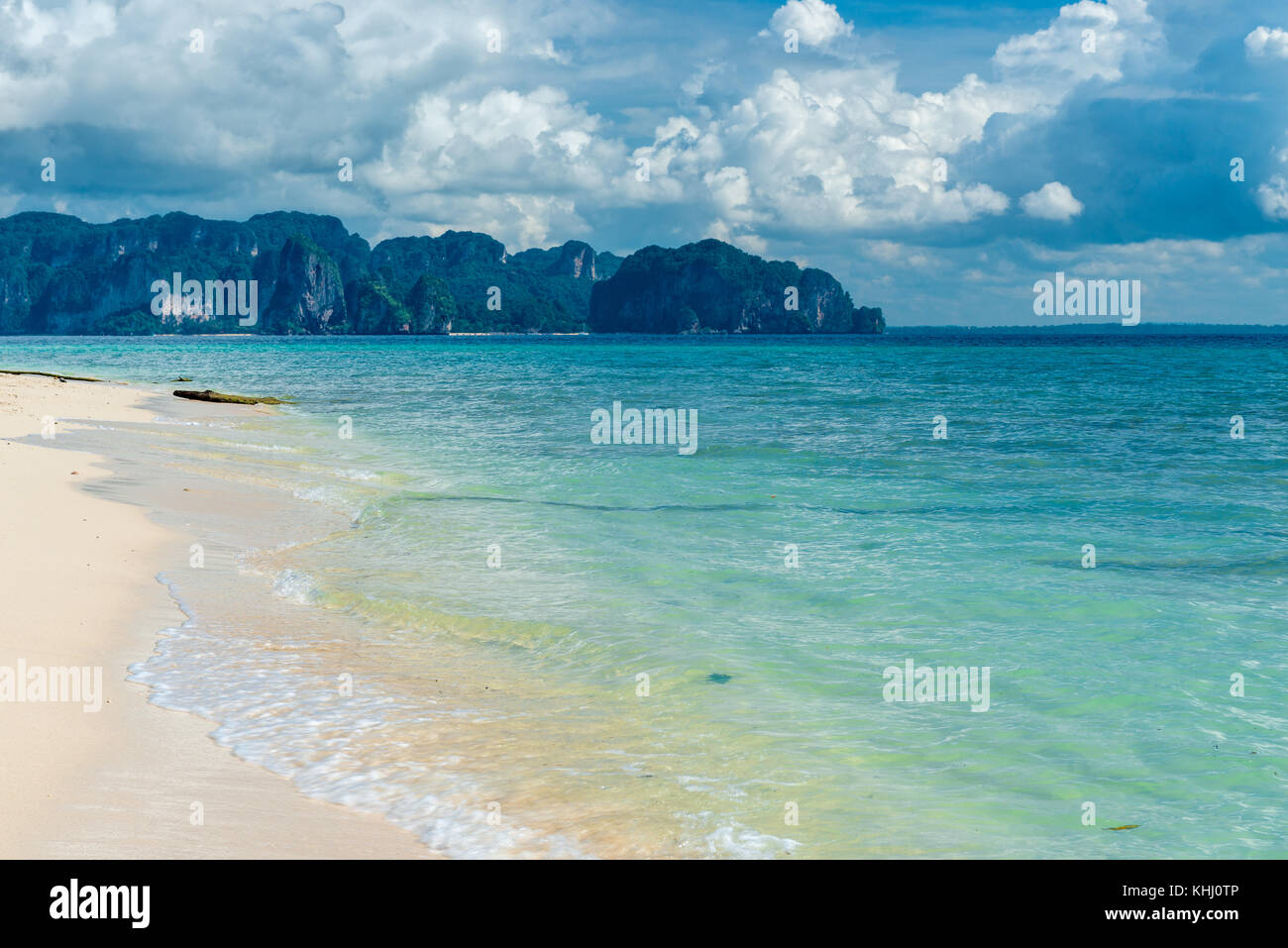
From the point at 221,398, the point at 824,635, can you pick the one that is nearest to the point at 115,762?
the point at 824,635

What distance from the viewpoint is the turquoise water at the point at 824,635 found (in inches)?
249

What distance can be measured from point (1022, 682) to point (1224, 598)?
4731mm

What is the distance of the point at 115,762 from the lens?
247 inches

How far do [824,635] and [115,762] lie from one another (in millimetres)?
6801

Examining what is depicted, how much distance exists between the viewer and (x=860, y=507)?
709 inches

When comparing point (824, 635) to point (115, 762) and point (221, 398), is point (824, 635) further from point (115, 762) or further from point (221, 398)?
point (221, 398)

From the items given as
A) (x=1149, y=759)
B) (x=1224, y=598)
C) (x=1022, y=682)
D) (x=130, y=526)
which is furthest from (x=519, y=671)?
(x=1224, y=598)

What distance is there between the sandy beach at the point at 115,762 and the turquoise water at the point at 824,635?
412mm

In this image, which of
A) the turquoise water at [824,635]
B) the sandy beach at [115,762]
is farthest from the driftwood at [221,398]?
the sandy beach at [115,762]

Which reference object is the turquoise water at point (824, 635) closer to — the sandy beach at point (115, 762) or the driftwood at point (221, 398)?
the sandy beach at point (115, 762)

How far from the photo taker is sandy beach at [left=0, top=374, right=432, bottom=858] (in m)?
5.29

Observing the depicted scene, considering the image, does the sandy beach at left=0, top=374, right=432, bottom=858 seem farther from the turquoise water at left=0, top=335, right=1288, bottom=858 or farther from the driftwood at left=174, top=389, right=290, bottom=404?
the driftwood at left=174, top=389, right=290, bottom=404

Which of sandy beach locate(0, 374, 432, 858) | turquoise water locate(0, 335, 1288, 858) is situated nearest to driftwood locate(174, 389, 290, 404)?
turquoise water locate(0, 335, 1288, 858)
